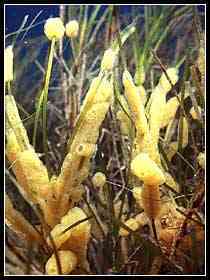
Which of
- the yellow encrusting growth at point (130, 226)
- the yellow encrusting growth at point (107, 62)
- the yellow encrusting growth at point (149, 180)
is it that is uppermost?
the yellow encrusting growth at point (107, 62)

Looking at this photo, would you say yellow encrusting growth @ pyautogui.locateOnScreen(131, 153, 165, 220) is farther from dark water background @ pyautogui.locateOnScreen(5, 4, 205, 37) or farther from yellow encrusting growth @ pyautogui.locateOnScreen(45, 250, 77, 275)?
dark water background @ pyautogui.locateOnScreen(5, 4, 205, 37)

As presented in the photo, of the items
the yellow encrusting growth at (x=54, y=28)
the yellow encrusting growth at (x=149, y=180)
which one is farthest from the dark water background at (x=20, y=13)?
the yellow encrusting growth at (x=149, y=180)

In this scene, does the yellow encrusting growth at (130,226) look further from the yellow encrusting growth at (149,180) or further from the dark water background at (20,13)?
the dark water background at (20,13)

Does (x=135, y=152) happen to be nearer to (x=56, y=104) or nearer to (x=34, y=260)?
(x=34, y=260)

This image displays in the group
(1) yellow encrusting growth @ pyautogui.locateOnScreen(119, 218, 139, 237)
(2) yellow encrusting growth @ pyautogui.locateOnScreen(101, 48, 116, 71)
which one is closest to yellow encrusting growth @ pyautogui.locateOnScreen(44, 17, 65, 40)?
(2) yellow encrusting growth @ pyautogui.locateOnScreen(101, 48, 116, 71)

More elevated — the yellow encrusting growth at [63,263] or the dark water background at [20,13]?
the dark water background at [20,13]

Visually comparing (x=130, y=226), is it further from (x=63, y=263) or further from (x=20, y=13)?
(x=20, y=13)

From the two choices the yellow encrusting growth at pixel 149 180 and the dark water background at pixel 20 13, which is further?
the dark water background at pixel 20 13

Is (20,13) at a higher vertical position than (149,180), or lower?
higher

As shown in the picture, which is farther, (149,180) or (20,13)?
(20,13)

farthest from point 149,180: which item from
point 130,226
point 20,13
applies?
point 20,13
